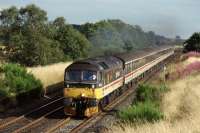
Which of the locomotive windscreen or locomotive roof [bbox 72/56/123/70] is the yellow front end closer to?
the locomotive windscreen

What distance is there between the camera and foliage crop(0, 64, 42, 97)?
27473 mm

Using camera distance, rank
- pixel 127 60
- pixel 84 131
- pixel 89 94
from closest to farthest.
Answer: pixel 84 131
pixel 89 94
pixel 127 60

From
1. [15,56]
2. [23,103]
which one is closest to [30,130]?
[23,103]

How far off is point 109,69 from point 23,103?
5.60m

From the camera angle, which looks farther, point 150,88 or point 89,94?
point 150,88

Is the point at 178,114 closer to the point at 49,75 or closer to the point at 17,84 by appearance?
the point at 17,84

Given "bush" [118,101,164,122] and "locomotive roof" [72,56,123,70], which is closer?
"bush" [118,101,164,122]

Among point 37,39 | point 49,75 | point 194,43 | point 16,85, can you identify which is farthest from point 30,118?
point 194,43

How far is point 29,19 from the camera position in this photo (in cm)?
5834

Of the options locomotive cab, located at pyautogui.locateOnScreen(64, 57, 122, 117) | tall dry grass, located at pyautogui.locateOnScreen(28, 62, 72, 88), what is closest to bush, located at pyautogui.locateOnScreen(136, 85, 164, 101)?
locomotive cab, located at pyautogui.locateOnScreen(64, 57, 122, 117)

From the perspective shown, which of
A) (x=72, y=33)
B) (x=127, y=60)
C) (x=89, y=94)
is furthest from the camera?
(x=72, y=33)

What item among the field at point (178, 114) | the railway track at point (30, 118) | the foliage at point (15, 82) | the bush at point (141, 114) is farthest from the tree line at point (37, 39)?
the bush at point (141, 114)

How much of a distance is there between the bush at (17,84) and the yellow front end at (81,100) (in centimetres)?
512

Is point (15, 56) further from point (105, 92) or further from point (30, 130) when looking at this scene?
point (30, 130)
